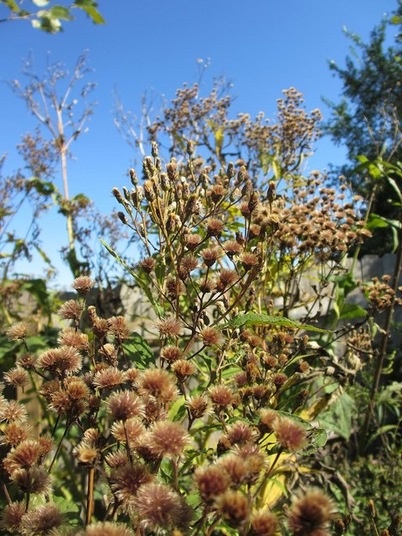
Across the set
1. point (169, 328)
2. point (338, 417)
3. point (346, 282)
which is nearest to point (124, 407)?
point (169, 328)

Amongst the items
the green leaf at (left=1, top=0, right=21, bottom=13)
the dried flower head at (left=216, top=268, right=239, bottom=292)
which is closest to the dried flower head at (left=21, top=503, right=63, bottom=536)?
the dried flower head at (left=216, top=268, right=239, bottom=292)

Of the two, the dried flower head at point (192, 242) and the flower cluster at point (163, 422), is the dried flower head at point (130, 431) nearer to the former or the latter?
the flower cluster at point (163, 422)

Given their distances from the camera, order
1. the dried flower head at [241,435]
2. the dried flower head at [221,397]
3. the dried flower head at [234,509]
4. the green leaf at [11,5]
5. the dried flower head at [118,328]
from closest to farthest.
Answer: the dried flower head at [234,509]
the dried flower head at [241,435]
the dried flower head at [221,397]
the dried flower head at [118,328]
the green leaf at [11,5]

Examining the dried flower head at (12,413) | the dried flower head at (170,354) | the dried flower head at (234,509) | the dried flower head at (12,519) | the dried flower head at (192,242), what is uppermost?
the dried flower head at (192,242)

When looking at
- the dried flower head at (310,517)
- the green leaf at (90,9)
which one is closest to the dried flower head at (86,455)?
the dried flower head at (310,517)

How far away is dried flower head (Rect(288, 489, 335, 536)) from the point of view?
0.59 meters

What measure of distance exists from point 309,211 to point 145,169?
916 mm

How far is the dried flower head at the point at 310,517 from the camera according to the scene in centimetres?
59

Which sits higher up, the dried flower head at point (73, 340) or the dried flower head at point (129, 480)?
the dried flower head at point (73, 340)

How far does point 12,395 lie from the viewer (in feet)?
9.05

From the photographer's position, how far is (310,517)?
1.95 ft

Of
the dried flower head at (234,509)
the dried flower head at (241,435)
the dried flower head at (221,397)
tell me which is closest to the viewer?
the dried flower head at (234,509)

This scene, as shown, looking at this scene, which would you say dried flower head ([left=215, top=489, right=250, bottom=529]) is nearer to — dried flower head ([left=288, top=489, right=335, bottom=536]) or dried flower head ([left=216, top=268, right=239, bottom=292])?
dried flower head ([left=288, top=489, right=335, bottom=536])

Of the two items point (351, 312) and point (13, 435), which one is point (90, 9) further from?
point (351, 312)
